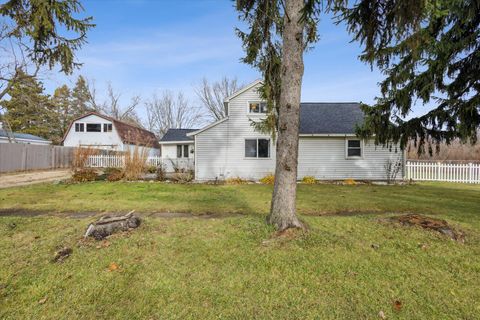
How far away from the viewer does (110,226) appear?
4.36m

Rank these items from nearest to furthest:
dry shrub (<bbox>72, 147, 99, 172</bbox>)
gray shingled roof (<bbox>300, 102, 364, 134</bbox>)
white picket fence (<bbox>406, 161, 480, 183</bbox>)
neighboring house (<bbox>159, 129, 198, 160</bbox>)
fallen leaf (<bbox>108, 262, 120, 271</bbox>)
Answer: fallen leaf (<bbox>108, 262, 120, 271</bbox>) → dry shrub (<bbox>72, 147, 99, 172</bbox>) → gray shingled roof (<bbox>300, 102, 364, 134</bbox>) → white picket fence (<bbox>406, 161, 480, 183</bbox>) → neighboring house (<bbox>159, 129, 198, 160</bbox>)

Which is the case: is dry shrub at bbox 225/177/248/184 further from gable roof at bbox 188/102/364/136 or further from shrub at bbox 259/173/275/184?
gable roof at bbox 188/102/364/136

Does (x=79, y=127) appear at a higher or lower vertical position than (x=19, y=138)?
higher

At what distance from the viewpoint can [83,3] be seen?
215 inches

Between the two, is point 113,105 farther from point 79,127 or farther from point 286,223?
point 286,223

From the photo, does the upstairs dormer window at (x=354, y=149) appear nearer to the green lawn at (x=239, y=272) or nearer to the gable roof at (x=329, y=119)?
the gable roof at (x=329, y=119)

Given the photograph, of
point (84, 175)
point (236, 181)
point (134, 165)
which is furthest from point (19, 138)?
point (236, 181)

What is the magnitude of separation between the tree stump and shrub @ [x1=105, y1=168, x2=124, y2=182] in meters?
9.42

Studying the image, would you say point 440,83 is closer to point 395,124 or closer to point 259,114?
point 395,124

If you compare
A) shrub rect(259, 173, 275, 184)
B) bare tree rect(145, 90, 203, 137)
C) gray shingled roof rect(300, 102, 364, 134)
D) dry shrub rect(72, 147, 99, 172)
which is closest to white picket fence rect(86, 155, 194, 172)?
dry shrub rect(72, 147, 99, 172)

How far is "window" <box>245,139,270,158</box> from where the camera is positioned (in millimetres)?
15258

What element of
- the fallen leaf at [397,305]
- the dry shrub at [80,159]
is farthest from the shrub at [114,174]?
the fallen leaf at [397,305]

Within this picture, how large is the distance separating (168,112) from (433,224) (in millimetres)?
45251

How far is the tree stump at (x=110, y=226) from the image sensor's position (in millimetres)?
4188
